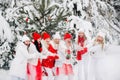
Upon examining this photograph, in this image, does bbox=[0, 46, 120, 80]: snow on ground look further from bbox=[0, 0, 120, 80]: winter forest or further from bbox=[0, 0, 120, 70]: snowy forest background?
bbox=[0, 0, 120, 70]: snowy forest background

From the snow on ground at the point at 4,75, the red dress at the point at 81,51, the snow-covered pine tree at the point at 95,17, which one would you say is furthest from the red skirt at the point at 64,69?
the snow-covered pine tree at the point at 95,17

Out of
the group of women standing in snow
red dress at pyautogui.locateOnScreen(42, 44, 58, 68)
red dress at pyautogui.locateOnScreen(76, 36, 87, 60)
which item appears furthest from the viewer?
red dress at pyautogui.locateOnScreen(76, 36, 87, 60)

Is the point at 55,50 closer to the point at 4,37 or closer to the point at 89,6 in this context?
the point at 4,37

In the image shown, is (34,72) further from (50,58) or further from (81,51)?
(81,51)

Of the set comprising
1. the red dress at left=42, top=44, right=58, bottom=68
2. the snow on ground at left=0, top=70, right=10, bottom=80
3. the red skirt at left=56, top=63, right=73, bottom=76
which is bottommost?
the snow on ground at left=0, top=70, right=10, bottom=80

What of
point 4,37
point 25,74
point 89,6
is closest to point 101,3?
point 89,6

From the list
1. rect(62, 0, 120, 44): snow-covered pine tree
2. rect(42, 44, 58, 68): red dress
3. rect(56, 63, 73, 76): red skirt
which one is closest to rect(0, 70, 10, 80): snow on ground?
rect(56, 63, 73, 76): red skirt

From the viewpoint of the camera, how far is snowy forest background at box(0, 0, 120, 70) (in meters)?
13.6

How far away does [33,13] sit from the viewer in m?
13.6

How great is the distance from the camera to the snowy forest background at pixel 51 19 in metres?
13.6

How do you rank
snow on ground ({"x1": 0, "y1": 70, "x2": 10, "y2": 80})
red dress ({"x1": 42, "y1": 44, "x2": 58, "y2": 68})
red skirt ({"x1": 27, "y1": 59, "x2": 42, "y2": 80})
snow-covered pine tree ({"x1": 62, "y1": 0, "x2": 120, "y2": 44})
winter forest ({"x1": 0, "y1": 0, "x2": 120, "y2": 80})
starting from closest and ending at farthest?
red skirt ({"x1": 27, "y1": 59, "x2": 42, "y2": 80})
red dress ({"x1": 42, "y1": 44, "x2": 58, "y2": 68})
winter forest ({"x1": 0, "y1": 0, "x2": 120, "y2": 80})
snow on ground ({"x1": 0, "y1": 70, "x2": 10, "y2": 80})
snow-covered pine tree ({"x1": 62, "y1": 0, "x2": 120, "y2": 44})

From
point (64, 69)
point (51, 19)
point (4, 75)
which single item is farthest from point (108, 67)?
point (4, 75)

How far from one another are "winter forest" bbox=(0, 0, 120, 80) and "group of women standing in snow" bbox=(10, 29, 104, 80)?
61 cm

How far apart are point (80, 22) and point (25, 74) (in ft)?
20.4
